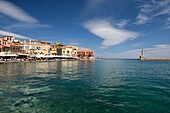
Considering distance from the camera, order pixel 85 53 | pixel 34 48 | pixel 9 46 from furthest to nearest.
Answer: pixel 85 53 → pixel 34 48 → pixel 9 46

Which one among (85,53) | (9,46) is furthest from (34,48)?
(85,53)

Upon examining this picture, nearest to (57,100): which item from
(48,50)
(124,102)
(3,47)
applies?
(124,102)

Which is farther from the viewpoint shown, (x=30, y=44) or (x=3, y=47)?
(x=30, y=44)

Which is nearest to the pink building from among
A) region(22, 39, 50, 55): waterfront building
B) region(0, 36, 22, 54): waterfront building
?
region(22, 39, 50, 55): waterfront building

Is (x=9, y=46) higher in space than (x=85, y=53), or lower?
higher

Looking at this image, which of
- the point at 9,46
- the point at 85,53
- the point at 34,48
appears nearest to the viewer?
the point at 9,46

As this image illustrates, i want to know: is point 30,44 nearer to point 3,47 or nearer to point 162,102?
point 3,47

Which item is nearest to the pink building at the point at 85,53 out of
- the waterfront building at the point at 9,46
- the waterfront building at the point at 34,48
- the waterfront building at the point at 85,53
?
the waterfront building at the point at 85,53

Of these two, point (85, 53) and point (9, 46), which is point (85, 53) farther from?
point (9, 46)

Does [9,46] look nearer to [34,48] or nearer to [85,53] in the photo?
[34,48]

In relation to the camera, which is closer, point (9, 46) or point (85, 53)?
point (9, 46)

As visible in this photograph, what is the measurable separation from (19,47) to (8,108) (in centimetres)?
8684

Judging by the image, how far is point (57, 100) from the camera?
40.4 ft

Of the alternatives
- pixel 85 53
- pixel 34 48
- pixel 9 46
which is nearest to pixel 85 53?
pixel 85 53
